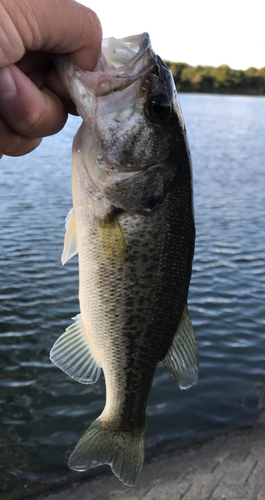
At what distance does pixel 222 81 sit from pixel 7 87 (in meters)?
134

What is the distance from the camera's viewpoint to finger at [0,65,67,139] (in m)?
1.82

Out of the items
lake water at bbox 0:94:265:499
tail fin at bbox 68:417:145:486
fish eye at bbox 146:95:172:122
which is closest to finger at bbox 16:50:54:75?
fish eye at bbox 146:95:172:122

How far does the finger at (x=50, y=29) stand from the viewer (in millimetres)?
1664

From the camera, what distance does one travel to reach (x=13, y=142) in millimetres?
2174

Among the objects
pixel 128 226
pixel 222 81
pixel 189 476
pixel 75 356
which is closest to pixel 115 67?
pixel 128 226

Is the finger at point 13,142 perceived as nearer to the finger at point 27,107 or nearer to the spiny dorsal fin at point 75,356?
the finger at point 27,107

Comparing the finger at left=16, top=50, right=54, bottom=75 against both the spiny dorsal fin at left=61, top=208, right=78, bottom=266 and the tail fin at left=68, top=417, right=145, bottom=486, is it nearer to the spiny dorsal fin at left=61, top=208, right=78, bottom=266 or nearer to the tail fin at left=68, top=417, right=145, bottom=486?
the spiny dorsal fin at left=61, top=208, right=78, bottom=266

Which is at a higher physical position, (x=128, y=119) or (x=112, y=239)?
(x=128, y=119)

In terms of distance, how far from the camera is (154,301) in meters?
2.40

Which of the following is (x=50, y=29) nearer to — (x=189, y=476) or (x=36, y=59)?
(x=36, y=59)

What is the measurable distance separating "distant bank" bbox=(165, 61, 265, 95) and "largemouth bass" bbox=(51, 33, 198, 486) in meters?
127

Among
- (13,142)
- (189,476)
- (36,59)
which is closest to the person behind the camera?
(36,59)

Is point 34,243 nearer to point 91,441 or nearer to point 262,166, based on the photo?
point 91,441

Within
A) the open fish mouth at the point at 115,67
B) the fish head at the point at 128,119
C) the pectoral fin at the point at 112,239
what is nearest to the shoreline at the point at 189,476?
the pectoral fin at the point at 112,239
